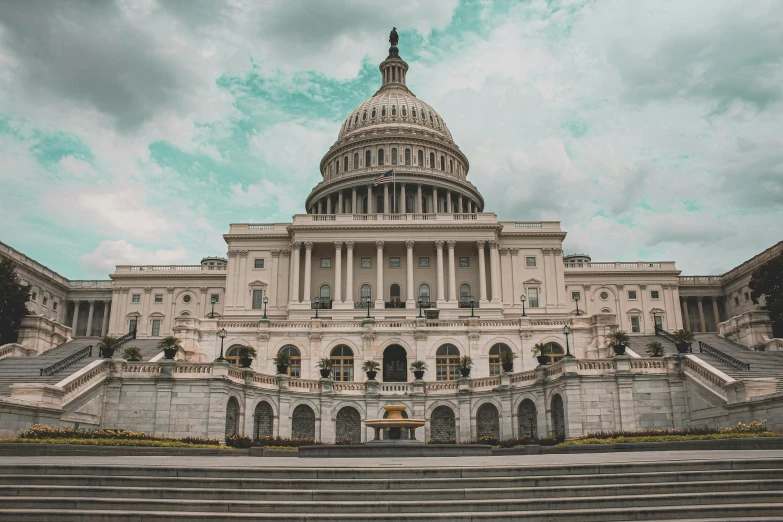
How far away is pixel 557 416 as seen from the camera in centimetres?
4334

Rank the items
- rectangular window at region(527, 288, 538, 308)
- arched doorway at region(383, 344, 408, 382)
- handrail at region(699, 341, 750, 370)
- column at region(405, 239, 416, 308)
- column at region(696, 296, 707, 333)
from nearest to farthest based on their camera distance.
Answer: handrail at region(699, 341, 750, 370) → arched doorway at region(383, 344, 408, 382) → column at region(405, 239, 416, 308) → rectangular window at region(527, 288, 538, 308) → column at region(696, 296, 707, 333)

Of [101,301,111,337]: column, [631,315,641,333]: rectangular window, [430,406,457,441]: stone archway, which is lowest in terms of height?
[430,406,457,441]: stone archway

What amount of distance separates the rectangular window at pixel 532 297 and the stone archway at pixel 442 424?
41.4m

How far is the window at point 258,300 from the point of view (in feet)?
295

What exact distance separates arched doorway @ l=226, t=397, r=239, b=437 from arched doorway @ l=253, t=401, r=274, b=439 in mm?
2021

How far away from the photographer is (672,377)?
1642 inches

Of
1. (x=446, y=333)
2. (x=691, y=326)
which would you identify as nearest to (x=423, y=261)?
(x=446, y=333)

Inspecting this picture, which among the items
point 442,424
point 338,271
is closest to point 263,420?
point 442,424

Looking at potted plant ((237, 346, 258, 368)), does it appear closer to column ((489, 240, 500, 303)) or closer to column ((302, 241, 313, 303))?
column ((302, 241, 313, 303))

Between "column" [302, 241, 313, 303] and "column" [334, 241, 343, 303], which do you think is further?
"column" [302, 241, 313, 303]

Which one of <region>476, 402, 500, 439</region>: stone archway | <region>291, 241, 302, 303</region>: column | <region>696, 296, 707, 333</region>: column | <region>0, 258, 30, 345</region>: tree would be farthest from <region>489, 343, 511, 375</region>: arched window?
<region>696, 296, 707, 333</region>: column

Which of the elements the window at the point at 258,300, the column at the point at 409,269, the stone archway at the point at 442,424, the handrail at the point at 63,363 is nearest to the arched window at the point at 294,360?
the stone archway at the point at 442,424

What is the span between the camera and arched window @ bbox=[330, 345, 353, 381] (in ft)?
197

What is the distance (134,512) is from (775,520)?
44.7 feet
